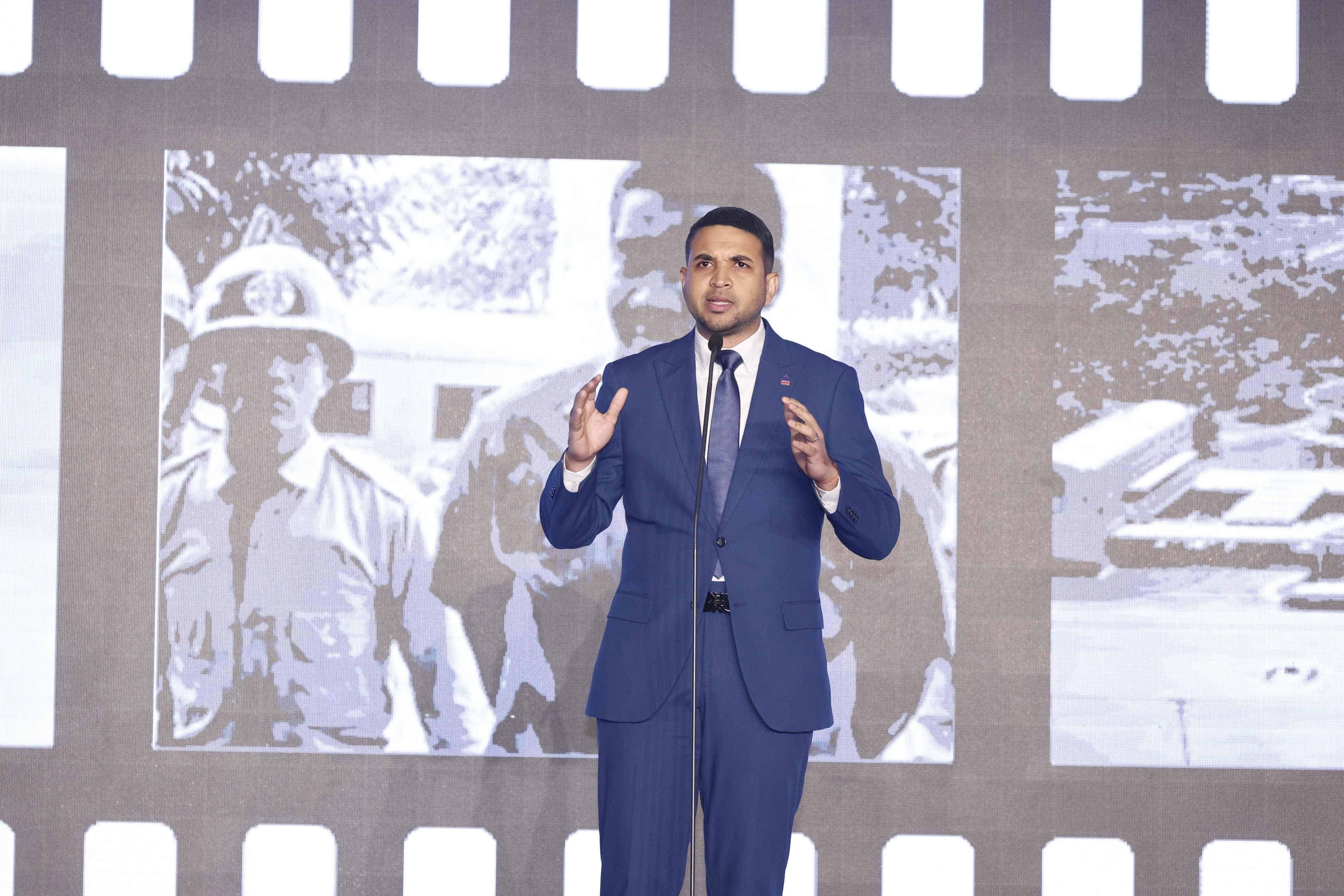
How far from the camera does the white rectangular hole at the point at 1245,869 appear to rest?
11.3 feet

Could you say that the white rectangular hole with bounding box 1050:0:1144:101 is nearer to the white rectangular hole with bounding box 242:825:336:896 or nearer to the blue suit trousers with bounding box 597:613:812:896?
the blue suit trousers with bounding box 597:613:812:896

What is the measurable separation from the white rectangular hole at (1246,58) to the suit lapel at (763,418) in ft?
6.74

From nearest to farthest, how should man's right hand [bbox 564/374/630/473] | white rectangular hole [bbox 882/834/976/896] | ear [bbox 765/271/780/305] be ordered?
man's right hand [bbox 564/374/630/473]
ear [bbox 765/271/780/305]
white rectangular hole [bbox 882/834/976/896]

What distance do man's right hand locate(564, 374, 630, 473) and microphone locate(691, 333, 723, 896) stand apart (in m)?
0.16

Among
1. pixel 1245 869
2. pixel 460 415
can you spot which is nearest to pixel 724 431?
pixel 460 415

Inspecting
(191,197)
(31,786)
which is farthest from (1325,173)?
(31,786)

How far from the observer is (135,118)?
11.5 feet

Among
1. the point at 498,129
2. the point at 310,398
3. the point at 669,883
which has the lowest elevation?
the point at 669,883

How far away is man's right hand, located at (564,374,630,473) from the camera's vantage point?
2064 millimetres

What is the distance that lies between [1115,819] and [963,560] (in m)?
0.86

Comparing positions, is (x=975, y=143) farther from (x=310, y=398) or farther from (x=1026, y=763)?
(x=310, y=398)

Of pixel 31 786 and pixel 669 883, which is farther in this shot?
pixel 31 786

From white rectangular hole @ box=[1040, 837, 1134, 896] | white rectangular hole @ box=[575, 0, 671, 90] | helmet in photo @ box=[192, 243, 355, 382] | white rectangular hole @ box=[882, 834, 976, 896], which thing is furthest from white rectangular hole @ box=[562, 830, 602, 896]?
white rectangular hole @ box=[575, 0, 671, 90]

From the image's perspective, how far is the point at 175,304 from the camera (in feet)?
11.4
